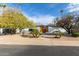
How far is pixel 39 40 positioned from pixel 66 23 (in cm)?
223

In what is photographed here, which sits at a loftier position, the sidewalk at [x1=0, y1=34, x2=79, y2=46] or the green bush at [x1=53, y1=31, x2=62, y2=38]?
the green bush at [x1=53, y1=31, x2=62, y2=38]

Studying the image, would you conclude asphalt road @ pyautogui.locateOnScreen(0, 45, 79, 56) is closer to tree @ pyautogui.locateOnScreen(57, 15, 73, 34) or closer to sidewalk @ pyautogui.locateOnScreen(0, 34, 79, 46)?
sidewalk @ pyautogui.locateOnScreen(0, 34, 79, 46)

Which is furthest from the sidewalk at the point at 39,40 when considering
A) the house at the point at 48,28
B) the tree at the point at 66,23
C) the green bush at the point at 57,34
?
the tree at the point at 66,23

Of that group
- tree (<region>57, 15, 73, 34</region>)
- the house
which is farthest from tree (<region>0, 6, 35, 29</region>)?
tree (<region>57, 15, 73, 34</region>)

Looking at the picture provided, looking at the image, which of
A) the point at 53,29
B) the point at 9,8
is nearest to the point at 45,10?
the point at 53,29

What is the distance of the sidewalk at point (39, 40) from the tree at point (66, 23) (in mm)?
706

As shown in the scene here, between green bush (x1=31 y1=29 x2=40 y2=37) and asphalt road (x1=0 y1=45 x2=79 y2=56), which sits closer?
asphalt road (x1=0 y1=45 x2=79 y2=56)

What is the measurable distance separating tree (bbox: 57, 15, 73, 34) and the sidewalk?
71 cm

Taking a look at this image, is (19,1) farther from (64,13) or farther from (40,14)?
(64,13)

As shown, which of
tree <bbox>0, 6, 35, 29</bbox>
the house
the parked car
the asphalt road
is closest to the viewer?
the asphalt road

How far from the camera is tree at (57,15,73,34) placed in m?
15.6

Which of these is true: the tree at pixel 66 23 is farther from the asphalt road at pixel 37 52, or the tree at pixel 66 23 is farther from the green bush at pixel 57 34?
the asphalt road at pixel 37 52

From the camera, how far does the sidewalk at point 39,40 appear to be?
1562 centimetres

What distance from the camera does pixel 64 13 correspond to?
1550 centimetres
